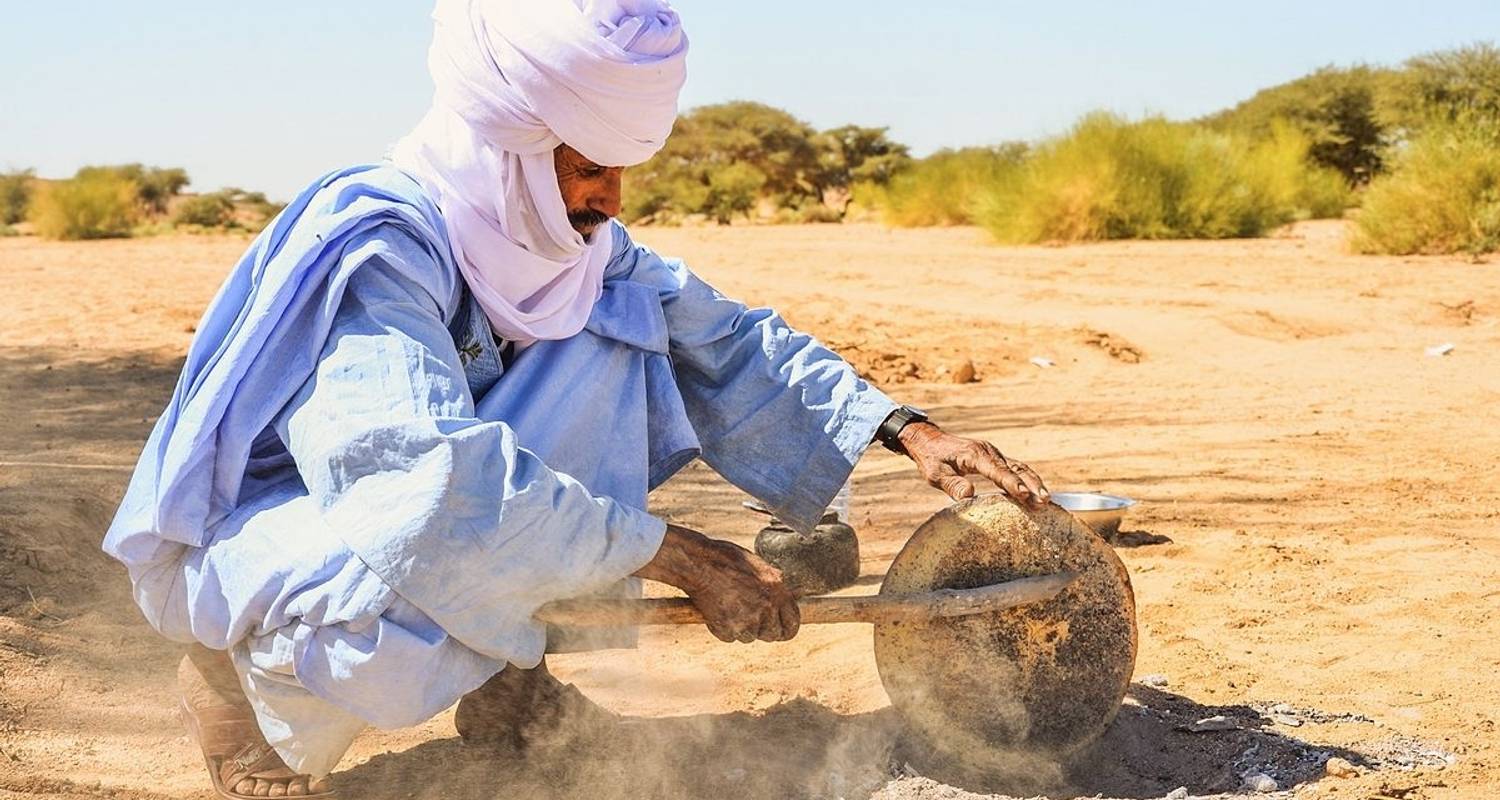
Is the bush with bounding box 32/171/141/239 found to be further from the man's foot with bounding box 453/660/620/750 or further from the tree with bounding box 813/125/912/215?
the man's foot with bounding box 453/660/620/750

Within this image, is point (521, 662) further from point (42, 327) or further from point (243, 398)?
point (42, 327)

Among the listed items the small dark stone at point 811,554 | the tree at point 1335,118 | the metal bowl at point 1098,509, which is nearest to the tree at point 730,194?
the tree at point 1335,118

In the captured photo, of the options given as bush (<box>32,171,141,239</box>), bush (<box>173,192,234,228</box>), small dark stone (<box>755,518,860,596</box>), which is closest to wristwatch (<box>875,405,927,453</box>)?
small dark stone (<box>755,518,860,596</box>)

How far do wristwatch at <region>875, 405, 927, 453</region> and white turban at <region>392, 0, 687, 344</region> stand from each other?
0.74m

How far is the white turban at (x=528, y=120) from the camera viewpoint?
2676 mm

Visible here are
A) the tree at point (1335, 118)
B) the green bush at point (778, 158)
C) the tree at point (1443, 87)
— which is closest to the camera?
the tree at point (1443, 87)

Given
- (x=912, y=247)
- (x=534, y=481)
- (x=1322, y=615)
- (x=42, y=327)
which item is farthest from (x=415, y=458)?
(x=912, y=247)

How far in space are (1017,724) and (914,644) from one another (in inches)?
10.2

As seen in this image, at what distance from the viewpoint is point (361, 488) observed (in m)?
2.39

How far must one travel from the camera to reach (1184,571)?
416cm

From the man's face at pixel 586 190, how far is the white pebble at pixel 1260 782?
5.40 ft

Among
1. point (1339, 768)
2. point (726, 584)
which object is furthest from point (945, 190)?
point (726, 584)

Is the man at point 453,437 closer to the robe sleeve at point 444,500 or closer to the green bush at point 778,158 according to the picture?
the robe sleeve at point 444,500

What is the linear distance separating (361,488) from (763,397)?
109cm
